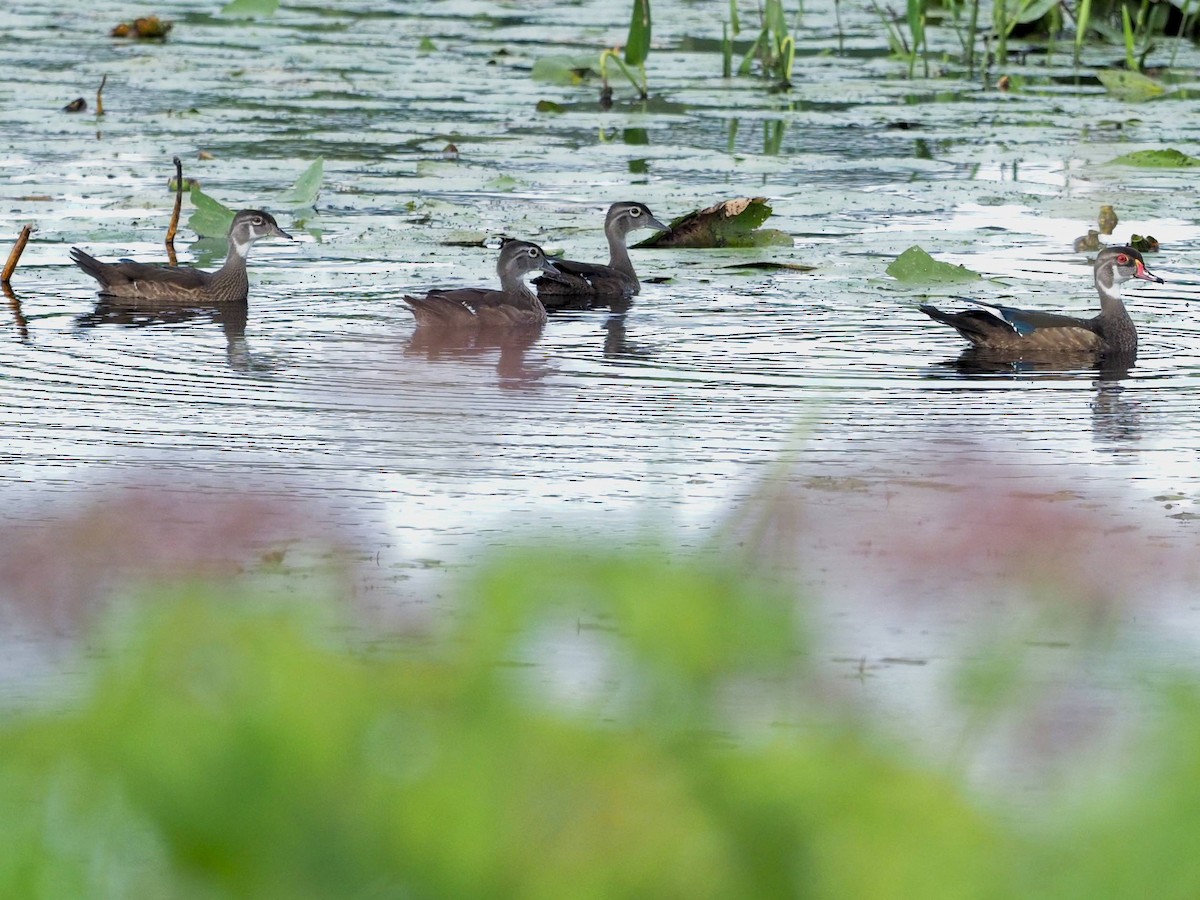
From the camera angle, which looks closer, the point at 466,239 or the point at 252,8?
the point at 466,239

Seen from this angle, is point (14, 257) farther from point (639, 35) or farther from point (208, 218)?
point (639, 35)

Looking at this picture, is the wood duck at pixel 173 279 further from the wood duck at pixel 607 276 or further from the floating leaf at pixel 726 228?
the floating leaf at pixel 726 228

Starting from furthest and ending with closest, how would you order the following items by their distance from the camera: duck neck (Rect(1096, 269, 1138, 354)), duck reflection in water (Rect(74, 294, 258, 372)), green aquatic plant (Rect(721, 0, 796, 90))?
green aquatic plant (Rect(721, 0, 796, 90))
duck reflection in water (Rect(74, 294, 258, 372))
duck neck (Rect(1096, 269, 1138, 354))

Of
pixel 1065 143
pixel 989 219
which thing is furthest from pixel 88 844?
pixel 1065 143

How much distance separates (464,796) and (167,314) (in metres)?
9.11

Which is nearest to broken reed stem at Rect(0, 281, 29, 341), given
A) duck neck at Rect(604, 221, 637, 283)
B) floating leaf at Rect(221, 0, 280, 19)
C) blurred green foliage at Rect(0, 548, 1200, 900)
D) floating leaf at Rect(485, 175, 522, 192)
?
duck neck at Rect(604, 221, 637, 283)

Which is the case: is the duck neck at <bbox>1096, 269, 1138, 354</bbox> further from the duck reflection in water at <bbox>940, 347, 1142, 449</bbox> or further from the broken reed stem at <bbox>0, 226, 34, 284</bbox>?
the broken reed stem at <bbox>0, 226, 34, 284</bbox>

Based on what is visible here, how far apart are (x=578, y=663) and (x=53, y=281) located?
952cm

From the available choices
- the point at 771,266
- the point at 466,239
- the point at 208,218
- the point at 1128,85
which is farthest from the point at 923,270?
the point at 1128,85

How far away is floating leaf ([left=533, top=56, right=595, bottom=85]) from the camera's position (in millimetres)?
18328

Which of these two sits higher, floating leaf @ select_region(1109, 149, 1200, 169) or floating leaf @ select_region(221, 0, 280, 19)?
floating leaf @ select_region(221, 0, 280, 19)

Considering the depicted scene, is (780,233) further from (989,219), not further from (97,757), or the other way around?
(97,757)

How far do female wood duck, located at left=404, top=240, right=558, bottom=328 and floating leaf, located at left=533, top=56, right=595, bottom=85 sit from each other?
7.84 meters

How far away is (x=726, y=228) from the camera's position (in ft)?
39.2
